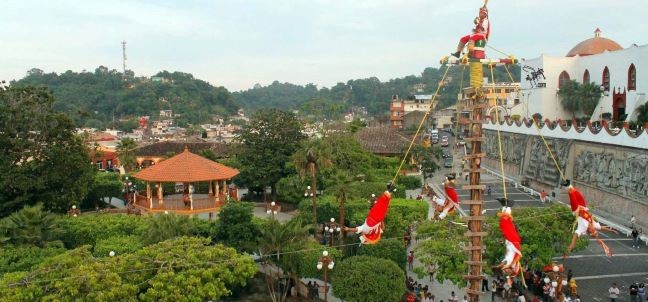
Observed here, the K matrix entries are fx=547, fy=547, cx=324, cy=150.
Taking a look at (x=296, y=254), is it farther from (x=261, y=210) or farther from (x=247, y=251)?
(x=261, y=210)

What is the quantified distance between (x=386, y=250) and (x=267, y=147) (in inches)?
681

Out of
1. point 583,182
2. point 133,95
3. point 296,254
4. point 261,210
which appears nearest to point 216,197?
point 261,210

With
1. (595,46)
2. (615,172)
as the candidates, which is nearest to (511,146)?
(595,46)

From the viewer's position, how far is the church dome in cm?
4706

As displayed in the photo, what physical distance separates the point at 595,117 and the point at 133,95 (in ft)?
330

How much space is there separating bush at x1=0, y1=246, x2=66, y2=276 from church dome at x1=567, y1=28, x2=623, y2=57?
4420cm

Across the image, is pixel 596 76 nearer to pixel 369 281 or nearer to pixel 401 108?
pixel 369 281

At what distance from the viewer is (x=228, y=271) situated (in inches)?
616

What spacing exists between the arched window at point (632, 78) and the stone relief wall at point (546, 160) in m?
7.32

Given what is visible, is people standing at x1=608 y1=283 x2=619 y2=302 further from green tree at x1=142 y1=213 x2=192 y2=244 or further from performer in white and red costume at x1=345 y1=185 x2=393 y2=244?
green tree at x1=142 y1=213 x2=192 y2=244

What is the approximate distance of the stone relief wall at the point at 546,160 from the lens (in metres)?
34.1

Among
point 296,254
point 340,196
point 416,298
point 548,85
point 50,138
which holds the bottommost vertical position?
point 416,298

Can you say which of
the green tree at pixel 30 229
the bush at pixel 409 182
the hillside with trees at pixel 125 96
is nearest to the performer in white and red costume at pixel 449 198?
the green tree at pixel 30 229

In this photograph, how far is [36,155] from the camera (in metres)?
26.0
